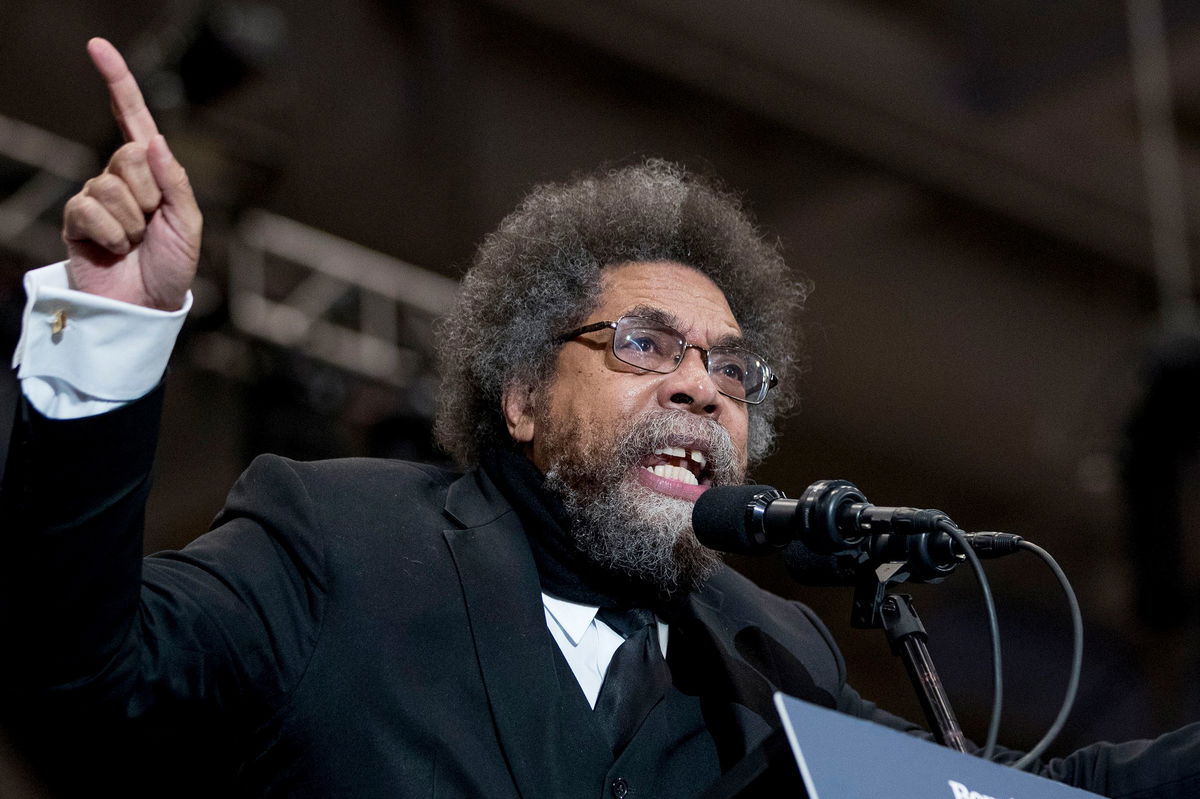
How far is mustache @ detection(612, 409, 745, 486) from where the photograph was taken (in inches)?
93.0

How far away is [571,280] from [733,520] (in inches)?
41.2

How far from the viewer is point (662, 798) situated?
1.98m

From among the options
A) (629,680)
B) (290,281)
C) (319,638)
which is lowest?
(319,638)

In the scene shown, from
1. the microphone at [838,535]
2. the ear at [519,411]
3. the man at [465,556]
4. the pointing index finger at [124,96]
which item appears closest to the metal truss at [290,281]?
the man at [465,556]

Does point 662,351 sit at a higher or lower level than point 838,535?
higher

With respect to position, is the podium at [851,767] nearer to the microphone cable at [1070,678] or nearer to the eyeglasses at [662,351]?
the microphone cable at [1070,678]

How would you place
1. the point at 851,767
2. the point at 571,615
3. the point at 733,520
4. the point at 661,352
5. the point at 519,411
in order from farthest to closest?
the point at 519,411 < the point at 661,352 < the point at 571,615 < the point at 733,520 < the point at 851,767

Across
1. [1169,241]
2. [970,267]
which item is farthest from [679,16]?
[1169,241]

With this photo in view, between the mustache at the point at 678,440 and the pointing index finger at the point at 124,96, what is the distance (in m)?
1.06

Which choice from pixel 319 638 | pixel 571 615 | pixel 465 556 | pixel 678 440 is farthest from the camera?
pixel 678 440

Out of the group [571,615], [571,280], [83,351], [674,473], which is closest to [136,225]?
[83,351]

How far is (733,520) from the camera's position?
1.80m

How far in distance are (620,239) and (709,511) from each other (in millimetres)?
1061

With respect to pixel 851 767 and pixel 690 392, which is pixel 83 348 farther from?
pixel 690 392
